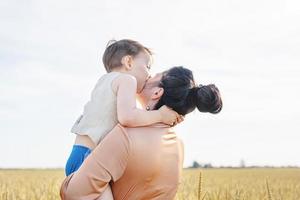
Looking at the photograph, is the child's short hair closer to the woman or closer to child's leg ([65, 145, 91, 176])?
the woman

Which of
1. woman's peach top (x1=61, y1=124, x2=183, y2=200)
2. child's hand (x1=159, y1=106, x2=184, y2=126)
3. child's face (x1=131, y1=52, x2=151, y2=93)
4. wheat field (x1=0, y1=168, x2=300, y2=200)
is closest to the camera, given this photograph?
woman's peach top (x1=61, y1=124, x2=183, y2=200)

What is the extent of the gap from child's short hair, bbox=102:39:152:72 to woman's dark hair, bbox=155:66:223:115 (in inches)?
10.6

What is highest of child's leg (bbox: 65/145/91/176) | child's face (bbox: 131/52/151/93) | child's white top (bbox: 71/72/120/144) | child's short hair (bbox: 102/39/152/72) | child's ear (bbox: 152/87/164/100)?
child's short hair (bbox: 102/39/152/72)

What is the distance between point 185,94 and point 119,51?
0.51 m

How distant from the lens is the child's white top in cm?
404

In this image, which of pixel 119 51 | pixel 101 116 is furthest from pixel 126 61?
pixel 101 116

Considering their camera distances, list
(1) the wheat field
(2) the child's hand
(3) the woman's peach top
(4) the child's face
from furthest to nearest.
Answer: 1. (1) the wheat field
2. (4) the child's face
3. (2) the child's hand
4. (3) the woman's peach top

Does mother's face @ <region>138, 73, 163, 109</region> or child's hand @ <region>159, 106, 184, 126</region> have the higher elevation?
mother's face @ <region>138, 73, 163, 109</region>

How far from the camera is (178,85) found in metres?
4.04

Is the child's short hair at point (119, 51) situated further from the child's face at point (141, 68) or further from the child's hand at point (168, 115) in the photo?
the child's hand at point (168, 115)

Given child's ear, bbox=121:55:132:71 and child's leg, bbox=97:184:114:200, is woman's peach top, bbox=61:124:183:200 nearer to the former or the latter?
child's leg, bbox=97:184:114:200

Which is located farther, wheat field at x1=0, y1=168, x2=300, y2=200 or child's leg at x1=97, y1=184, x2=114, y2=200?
wheat field at x1=0, y1=168, x2=300, y2=200

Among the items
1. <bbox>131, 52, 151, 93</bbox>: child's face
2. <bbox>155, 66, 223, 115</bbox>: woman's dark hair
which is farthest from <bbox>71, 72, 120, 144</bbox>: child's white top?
<bbox>155, 66, 223, 115</bbox>: woman's dark hair

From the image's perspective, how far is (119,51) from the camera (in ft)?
13.9
